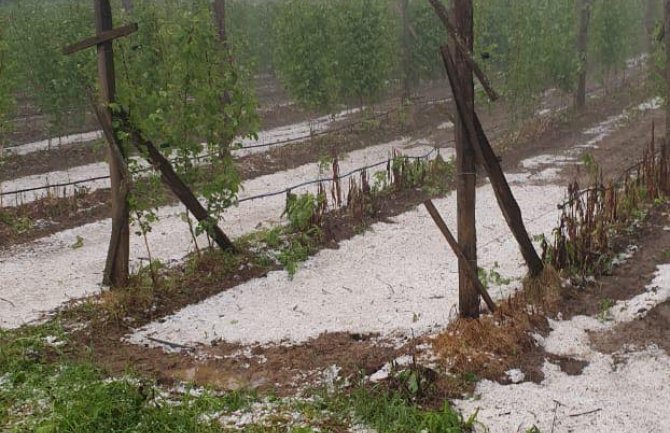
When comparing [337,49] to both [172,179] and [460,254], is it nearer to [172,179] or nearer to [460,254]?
Answer: [172,179]

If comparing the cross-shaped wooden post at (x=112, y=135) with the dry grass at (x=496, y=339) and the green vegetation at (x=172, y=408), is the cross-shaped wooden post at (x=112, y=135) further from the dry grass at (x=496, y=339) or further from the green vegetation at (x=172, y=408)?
the dry grass at (x=496, y=339)

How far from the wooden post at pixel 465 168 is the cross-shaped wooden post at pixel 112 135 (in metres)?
3.48

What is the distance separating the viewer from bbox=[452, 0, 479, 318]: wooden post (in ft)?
19.3

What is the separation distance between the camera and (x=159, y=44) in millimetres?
8578

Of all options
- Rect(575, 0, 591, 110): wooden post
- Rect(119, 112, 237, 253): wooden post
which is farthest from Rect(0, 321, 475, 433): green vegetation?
Rect(575, 0, 591, 110): wooden post

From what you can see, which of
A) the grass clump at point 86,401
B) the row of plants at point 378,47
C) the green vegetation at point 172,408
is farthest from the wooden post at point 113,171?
the row of plants at point 378,47

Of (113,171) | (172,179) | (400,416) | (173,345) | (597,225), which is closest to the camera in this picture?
(400,416)

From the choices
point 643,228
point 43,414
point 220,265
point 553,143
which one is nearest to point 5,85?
point 220,265

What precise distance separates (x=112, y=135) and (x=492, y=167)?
405 centimetres

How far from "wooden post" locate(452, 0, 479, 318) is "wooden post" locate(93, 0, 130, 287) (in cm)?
365

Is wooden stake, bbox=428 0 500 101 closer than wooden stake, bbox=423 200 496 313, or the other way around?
wooden stake, bbox=428 0 500 101

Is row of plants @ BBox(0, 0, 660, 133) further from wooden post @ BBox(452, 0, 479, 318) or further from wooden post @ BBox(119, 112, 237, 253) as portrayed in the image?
wooden post @ BBox(452, 0, 479, 318)

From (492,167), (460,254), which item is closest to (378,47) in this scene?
(492,167)

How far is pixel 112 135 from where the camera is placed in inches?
289
